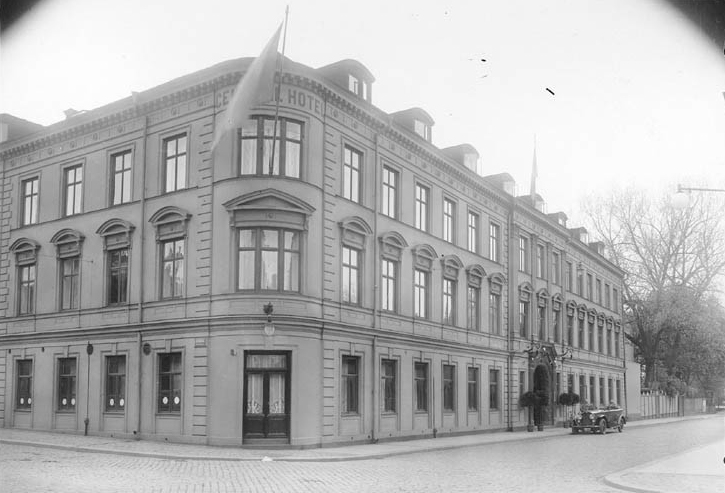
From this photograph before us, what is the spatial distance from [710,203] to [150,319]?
43.2 meters

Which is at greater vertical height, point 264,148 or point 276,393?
point 264,148

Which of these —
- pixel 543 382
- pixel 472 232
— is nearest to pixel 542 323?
pixel 543 382

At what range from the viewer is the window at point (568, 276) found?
50434mm

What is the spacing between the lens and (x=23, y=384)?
3105 centimetres

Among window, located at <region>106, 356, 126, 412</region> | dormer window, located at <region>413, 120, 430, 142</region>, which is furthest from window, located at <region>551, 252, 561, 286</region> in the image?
window, located at <region>106, 356, 126, 412</region>

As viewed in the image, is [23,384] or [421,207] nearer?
[23,384]

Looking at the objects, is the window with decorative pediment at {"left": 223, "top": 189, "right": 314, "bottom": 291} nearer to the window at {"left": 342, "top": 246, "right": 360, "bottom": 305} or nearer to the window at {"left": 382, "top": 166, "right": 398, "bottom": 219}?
the window at {"left": 342, "top": 246, "right": 360, "bottom": 305}

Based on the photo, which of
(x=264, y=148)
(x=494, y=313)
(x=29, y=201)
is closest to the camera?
(x=264, y=148)

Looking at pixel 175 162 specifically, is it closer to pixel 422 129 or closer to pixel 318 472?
pixel 422 129

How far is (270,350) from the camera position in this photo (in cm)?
2442

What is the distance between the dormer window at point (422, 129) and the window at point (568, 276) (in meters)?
19.9

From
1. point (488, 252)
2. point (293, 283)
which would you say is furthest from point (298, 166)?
point (488, 252)

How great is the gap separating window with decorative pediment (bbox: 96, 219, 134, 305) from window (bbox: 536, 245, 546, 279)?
25278mm

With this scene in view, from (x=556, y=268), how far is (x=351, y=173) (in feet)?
79.0
